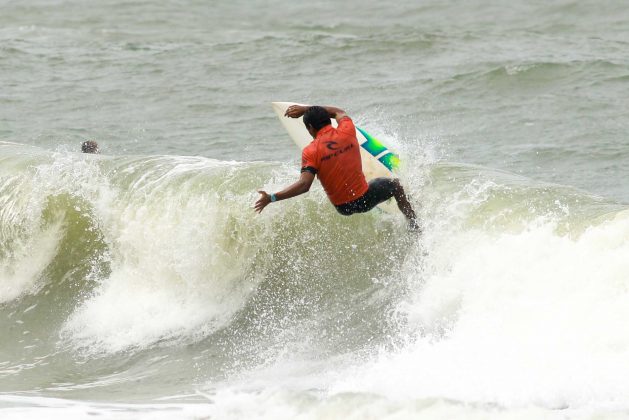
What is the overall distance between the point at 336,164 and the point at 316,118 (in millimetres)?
405

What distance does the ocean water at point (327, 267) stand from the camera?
7.66 m

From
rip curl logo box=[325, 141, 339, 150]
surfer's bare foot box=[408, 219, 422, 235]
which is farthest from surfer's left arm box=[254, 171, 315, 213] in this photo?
surfer's bare foot box=[408, 219, 422, 235]

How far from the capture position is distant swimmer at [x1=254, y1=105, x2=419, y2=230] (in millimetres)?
8711

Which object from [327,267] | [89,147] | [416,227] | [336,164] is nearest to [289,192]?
[336,164]

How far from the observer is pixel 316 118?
8.86 meters

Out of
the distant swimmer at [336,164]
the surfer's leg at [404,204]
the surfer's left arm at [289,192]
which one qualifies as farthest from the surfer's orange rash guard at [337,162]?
the surfer's leg at [404,204]

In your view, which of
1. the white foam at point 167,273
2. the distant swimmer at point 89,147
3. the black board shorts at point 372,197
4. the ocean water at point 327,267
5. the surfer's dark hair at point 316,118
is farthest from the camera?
the distant swimmer at point 89,147

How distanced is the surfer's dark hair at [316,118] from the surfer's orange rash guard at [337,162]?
0.04 metres

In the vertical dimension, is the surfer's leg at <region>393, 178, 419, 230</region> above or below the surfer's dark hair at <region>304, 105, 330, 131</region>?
below

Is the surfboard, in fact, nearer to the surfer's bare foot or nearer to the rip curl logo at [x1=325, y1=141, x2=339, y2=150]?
the surfer's bare foot

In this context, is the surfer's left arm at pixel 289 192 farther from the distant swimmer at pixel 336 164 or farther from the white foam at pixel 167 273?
the white foam at pixel 167 273

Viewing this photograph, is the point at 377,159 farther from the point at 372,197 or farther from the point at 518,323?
the point at 518,323

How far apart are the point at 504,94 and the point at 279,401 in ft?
41.9

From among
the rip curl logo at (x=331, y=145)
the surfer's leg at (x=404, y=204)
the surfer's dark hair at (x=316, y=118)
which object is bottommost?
the surfer's leg at (x=404, y=204)
